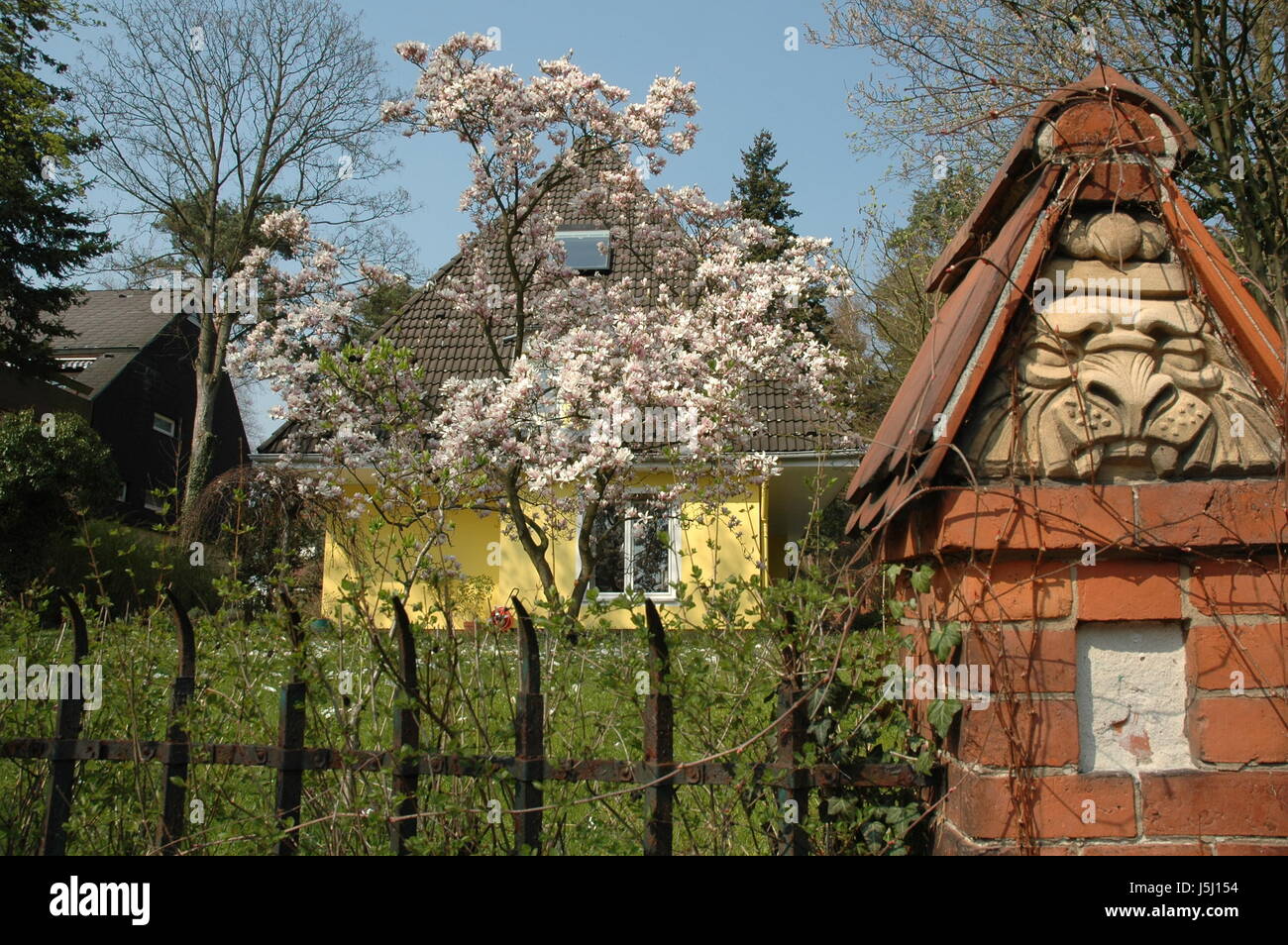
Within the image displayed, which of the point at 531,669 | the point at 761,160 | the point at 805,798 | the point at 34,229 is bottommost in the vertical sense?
the point at 805,798

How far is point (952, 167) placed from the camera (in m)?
10.9

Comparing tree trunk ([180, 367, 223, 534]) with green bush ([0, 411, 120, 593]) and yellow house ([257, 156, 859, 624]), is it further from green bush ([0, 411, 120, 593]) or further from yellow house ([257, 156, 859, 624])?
yellow house ([257, 156, 859, 624])

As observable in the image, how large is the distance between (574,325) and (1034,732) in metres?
9.06

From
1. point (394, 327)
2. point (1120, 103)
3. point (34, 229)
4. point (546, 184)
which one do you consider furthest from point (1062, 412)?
point (34, 229)

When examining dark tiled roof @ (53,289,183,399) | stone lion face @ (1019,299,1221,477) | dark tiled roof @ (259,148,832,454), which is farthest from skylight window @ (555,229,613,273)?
dark tiled roof @ (53,289,183,399)

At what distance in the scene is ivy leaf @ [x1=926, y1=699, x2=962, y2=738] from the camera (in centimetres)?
Result: 200

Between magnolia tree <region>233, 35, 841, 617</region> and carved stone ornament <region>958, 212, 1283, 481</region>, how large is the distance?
19.7 feet

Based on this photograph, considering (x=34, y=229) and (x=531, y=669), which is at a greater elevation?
(x=34, y=229)

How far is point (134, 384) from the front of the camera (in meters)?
28.0

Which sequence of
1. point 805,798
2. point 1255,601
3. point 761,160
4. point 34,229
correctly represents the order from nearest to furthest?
point 1255,601 < point 805,798 < point 34,229 < point 761,160

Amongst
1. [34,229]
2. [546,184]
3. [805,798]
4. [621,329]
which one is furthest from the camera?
[34,229]

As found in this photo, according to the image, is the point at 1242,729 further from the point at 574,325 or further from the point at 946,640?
the point at 574,325

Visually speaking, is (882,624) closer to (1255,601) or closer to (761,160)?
(1255,601)

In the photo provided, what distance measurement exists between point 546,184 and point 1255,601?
9448 mm
